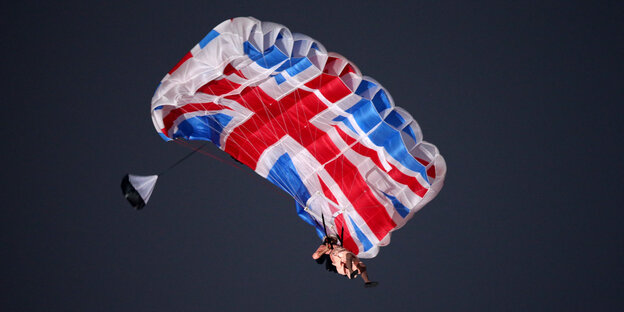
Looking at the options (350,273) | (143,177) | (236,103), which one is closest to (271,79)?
(236,103)

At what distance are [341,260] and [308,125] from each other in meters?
1.63

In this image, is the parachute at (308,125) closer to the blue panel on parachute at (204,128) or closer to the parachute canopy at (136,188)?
the blue panel on parachute at (204,128)

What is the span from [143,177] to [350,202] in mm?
2513

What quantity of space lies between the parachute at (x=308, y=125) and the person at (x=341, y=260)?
0.47 m

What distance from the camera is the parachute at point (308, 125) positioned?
6.72 meters

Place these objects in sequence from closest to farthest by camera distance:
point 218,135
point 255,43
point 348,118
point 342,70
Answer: point 255,43 < point 342,70 < point 348,118 < point 218,135

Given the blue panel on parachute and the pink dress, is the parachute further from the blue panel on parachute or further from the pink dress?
the pink dress

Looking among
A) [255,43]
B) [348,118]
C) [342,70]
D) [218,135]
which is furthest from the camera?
[218,135]

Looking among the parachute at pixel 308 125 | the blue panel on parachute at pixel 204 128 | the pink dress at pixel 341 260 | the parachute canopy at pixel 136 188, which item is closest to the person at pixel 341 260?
the pink dress at pixel 341 260

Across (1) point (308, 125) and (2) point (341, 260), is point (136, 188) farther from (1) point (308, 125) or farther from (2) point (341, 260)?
(2) point (341, 260)

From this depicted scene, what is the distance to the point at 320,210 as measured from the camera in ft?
28.4

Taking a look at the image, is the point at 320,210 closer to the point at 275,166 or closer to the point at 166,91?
the point at 275,166

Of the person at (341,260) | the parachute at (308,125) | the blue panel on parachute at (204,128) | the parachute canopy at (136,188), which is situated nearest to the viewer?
the parachute at (308,125)

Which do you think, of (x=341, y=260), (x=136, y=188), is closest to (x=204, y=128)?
(x=136, y=188)
